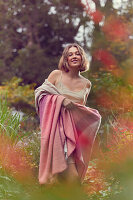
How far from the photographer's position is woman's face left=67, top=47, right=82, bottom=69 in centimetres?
298

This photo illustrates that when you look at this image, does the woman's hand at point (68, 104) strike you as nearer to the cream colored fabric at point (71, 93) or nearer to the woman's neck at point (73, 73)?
the cream colored fabric at point (71, 93)

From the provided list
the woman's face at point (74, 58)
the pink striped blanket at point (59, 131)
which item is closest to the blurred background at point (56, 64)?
the pink striped blanket at point (59, 131)

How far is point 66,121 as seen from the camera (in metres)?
2.85

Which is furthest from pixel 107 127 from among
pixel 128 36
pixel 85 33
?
pixel 128 36

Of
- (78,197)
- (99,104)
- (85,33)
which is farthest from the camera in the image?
(85,33)

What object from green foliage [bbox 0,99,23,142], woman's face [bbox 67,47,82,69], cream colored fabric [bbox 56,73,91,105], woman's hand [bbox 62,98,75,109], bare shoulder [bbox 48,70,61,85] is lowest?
green foliage [bbox 0,99,23,142]

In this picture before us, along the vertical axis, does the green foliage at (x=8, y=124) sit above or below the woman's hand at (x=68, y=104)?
below

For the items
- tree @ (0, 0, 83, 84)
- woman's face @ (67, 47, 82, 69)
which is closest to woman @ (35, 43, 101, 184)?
woman's face @ (67, 47, 82, 69)

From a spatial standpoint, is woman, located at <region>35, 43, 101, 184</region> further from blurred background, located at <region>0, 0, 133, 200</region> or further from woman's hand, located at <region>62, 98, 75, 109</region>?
blurred background, located at <region>0, 0, 133, 200</region>

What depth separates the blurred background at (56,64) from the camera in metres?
3.87

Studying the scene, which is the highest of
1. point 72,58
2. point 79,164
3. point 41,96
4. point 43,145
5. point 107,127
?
point 72,58

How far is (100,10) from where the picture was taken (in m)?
7.37

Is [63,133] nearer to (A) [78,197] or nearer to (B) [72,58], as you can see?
(B) [72,58]

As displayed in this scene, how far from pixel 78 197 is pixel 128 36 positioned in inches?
358
